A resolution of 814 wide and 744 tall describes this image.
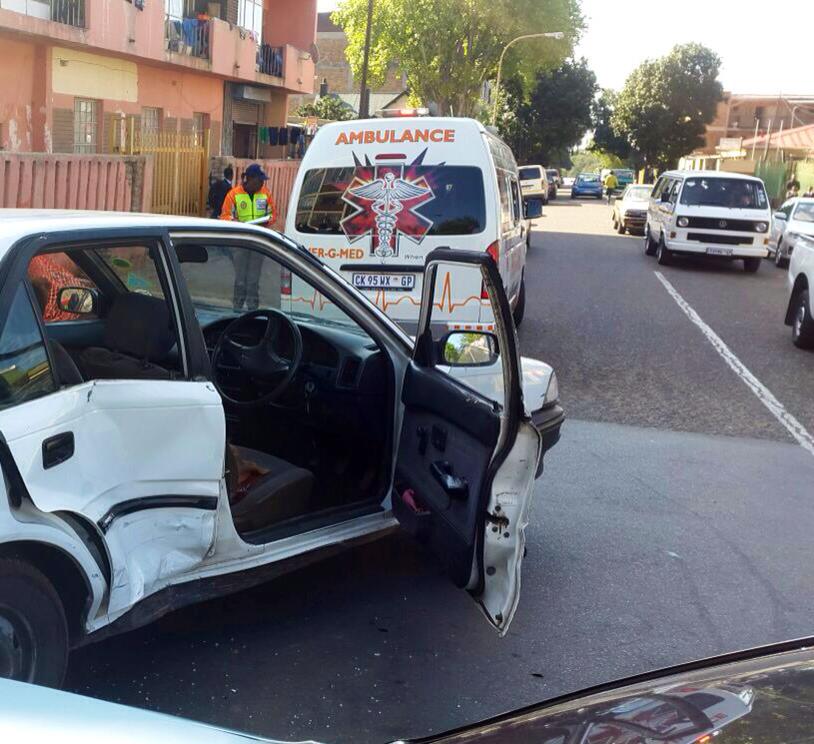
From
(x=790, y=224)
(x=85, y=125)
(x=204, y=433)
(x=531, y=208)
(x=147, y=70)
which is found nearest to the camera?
(x=204, y=433)

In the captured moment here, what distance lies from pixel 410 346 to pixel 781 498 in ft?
9.85

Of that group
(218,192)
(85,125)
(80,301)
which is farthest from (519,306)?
(85,125)

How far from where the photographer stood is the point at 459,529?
366cm

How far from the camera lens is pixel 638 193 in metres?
29.1

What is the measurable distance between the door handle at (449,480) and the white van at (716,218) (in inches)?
640

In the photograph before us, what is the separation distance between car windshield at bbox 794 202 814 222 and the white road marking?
7420mm

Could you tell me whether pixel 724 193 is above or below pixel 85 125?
below

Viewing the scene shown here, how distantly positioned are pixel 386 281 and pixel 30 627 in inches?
223

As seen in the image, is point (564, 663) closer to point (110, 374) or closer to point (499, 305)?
point (499, 305)

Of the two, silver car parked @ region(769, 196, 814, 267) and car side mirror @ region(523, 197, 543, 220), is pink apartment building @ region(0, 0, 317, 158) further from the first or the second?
silver car parked @ region(769, 196, 814, 267)

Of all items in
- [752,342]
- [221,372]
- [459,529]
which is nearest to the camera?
[459,529]

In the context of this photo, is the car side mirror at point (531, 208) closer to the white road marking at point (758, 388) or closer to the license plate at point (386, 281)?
the white road marking at point (758, 388)

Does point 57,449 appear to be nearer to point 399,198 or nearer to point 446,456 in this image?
point 446,456

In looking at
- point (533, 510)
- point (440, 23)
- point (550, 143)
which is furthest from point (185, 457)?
point (550, 143)
